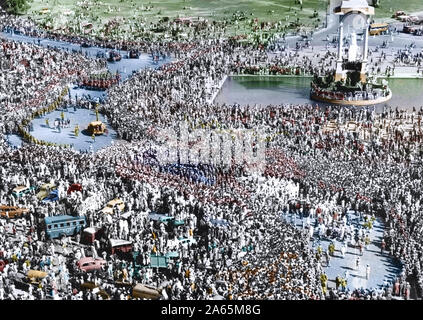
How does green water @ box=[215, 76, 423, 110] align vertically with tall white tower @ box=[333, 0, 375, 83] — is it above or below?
below

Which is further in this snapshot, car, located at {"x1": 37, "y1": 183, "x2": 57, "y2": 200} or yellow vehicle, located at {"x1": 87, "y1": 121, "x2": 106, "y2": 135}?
yellow vehicle, located at {"x1": 87, "y1": 121, "x2": 106, "y2": 135}

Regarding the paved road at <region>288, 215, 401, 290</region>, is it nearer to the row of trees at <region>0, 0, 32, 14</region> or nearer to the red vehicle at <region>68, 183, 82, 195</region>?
the red vehicle at <region>68, 183, 82, 195</region>

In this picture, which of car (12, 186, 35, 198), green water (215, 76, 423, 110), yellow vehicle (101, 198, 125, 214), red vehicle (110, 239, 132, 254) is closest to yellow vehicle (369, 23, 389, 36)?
green water (215, 76, 423, 110)

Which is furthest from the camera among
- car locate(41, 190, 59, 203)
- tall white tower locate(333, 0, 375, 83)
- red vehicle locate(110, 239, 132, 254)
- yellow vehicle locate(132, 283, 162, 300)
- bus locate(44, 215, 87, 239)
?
tall white tower locate(333, 0, 375, 83)

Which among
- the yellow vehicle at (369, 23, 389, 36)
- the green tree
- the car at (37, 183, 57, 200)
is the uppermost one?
the green tree

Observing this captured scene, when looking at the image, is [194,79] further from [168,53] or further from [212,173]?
[212,173]

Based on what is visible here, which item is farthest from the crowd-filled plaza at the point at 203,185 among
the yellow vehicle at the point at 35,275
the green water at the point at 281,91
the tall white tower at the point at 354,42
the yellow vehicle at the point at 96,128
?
the tall white tower at the point at 354,42

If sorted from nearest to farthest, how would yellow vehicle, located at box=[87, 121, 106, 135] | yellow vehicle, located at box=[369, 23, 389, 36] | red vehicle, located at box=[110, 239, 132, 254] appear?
red vehicle, located at box=[110, 239, 132, 254], yellow vehicle, located at box=[87, 121, 106, 135], yellow vehicle, located at box=[369, 23, 389, 36]
